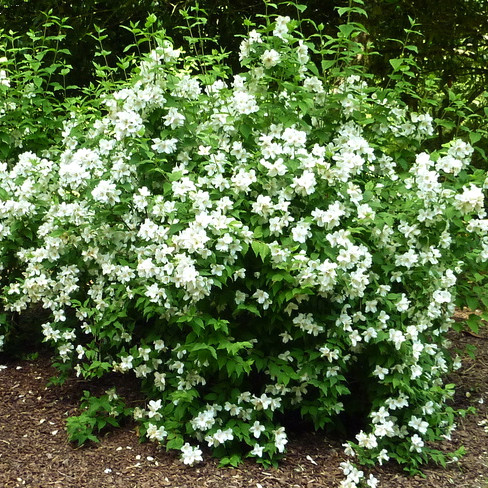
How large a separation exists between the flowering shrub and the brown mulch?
3.8 inches

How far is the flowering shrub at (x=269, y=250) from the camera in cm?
325

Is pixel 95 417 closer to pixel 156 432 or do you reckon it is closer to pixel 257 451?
pixel 156 432

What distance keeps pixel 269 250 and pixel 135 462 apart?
4.25 ft

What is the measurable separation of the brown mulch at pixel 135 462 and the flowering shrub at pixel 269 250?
0.10 m

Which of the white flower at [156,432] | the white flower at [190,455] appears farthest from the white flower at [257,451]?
the white flower at [156,432]

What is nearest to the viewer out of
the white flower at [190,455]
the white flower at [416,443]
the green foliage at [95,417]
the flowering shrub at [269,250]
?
the flowering shrub at [269,250]

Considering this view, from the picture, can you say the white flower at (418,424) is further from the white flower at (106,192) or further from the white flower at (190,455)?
the white flower at (106,192)

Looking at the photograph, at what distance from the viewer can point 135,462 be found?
11.5ft

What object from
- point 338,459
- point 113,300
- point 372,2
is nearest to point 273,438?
point 338,459

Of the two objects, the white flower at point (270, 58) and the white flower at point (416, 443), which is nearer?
the white flower at point (270, 58)

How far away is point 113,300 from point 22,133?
4.95 ft

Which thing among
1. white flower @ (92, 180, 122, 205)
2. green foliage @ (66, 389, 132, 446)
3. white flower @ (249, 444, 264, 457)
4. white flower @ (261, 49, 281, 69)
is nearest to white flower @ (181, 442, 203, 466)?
white flower @ (249, 444, 264, 457)

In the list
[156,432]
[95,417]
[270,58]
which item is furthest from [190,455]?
[270,58]

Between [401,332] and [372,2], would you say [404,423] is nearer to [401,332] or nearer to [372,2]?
[401,332]
